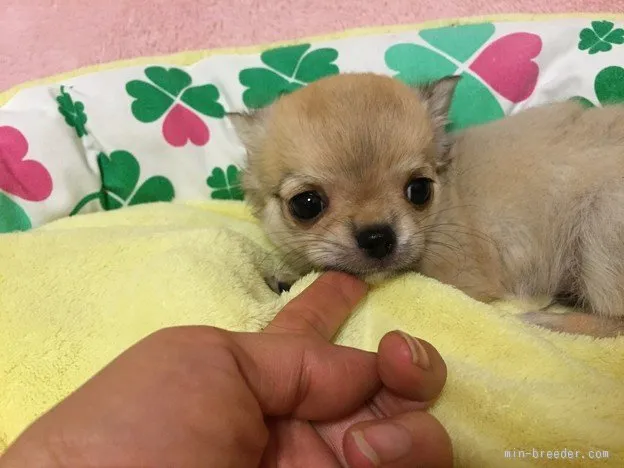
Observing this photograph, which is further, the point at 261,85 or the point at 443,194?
the point at 261,85

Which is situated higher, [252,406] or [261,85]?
[261,85]

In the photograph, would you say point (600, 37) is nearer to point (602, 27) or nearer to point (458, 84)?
point (602, 27)

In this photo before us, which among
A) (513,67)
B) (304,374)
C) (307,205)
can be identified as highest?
(513,67)

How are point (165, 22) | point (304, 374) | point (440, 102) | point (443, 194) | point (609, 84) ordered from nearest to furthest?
point (304, 374)
point (443, 194)
point (440, 102)
point (609, 84)
point (165, 22)

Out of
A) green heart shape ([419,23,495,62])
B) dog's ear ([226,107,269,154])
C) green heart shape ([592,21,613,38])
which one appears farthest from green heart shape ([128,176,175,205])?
green heart shape ([592,21,613,38])

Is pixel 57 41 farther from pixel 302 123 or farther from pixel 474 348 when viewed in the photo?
pixel 474 348

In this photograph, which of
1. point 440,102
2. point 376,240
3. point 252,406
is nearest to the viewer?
point 252,406

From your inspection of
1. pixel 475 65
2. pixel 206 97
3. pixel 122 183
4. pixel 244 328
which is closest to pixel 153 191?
pixel 122 183

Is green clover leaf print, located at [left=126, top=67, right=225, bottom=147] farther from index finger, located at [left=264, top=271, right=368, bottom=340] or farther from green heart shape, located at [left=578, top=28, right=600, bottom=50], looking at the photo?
green heart shape, located at [left=578, top=28, right=600, bottom=50]
